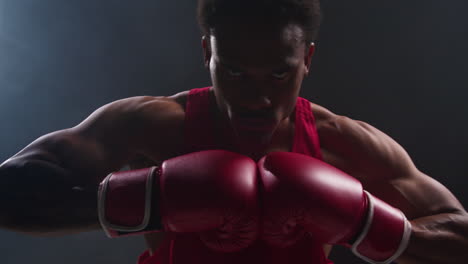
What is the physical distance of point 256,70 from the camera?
2.34 feet

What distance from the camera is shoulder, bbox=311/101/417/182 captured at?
3.03ft

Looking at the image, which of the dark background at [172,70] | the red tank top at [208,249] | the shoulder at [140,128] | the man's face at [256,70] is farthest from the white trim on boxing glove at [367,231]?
the dark background at [172,70]

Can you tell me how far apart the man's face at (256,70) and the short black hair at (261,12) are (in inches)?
0.8

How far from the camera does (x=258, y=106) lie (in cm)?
72

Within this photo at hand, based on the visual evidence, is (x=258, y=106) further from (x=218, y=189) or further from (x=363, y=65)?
(x=363, y=65)

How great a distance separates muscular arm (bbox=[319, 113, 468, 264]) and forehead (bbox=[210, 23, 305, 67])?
344 millimetres

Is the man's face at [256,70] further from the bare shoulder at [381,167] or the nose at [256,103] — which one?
the bare shoulder at [381,167]

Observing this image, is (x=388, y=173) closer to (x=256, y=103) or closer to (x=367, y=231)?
(x=367, y=231)

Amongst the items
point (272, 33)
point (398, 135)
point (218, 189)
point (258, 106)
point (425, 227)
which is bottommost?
point (398, 135)

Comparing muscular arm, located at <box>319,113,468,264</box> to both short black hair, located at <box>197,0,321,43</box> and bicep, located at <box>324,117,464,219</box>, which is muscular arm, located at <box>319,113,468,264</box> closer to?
bicep, located at <box>324,117,464,219</box>

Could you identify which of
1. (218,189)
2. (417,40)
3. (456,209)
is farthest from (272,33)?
(417,40)

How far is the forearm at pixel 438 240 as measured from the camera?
73cm

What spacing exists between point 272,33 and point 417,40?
1227 mm

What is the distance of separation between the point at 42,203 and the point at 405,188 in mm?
868
